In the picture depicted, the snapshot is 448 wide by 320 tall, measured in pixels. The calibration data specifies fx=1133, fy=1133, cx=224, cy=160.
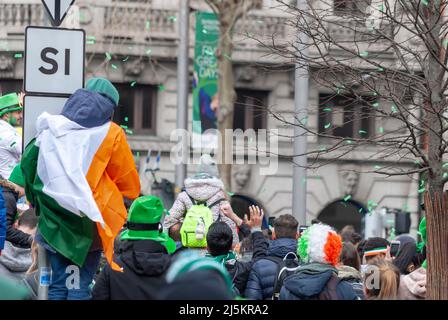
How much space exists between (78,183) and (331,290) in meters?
1.82

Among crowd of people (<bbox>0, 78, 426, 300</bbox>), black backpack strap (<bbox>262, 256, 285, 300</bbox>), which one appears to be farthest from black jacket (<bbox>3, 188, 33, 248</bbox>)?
black backpack strap (<bbox>262, 256, 285, 300</bbox>)

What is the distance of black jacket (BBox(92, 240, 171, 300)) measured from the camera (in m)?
6.26

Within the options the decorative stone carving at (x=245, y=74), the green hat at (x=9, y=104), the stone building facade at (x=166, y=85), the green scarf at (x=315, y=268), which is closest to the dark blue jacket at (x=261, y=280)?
the green scarf at (x=315, y=268)

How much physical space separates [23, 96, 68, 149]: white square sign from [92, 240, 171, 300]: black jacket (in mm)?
1755

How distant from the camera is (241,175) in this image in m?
28.4

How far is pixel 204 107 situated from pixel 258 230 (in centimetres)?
1510

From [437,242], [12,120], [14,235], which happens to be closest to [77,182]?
[14,235]

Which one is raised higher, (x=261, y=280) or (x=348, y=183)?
(x=348, y=183)

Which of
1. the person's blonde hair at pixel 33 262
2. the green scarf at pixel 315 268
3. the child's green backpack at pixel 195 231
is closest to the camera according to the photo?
the green scarf at pixel 315 268

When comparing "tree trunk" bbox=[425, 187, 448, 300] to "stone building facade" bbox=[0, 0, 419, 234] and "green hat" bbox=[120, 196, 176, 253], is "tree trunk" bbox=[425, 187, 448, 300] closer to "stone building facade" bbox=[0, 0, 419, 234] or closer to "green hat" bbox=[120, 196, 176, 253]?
"green hat" bbox=[120, 196, 176, 253]

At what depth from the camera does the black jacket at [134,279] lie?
6.26 m

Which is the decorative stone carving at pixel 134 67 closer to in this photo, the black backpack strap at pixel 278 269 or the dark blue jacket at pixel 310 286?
the black backpack strap at pixel 278 269

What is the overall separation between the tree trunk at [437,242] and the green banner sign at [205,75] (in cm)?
1592

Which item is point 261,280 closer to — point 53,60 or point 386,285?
point 386,285
